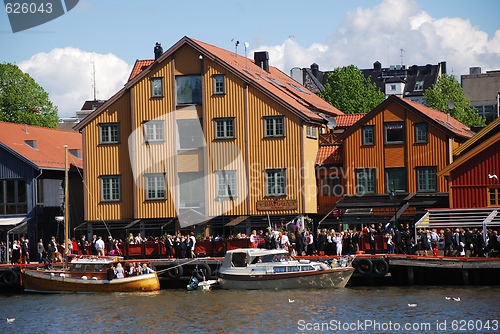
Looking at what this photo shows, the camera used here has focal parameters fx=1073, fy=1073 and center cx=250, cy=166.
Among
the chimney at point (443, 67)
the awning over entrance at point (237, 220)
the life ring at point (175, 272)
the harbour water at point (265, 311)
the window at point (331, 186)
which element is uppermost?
the chimney at point (443, 67)

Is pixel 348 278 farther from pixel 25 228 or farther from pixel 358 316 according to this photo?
pixel 25 228

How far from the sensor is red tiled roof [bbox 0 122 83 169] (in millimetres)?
71188

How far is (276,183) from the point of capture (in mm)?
66625

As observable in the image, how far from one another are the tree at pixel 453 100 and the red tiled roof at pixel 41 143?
125 ft

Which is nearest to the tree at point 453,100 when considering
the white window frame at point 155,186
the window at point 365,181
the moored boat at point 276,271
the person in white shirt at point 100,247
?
the window at point 365,181

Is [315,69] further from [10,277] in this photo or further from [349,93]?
[10,277]

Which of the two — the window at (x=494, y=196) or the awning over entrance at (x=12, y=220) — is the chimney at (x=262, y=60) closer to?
the awning over entrance at (x=12, y=220)

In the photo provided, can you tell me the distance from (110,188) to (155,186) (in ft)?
10.2

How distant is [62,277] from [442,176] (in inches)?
898

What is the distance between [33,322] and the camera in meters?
45.8

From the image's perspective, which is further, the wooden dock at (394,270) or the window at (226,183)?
the window at (226,183)

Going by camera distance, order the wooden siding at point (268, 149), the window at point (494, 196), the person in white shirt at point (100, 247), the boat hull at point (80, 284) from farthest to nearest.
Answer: the wooden siding at point (268, 149) → the window at point (494, 196) → the person in white shirt at point (100, 247) → the boat hull at point (80, 284)

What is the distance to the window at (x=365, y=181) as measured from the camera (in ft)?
218

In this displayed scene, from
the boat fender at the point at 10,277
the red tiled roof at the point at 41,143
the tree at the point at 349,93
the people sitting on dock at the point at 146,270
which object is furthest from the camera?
the tree at the point at 349,93
